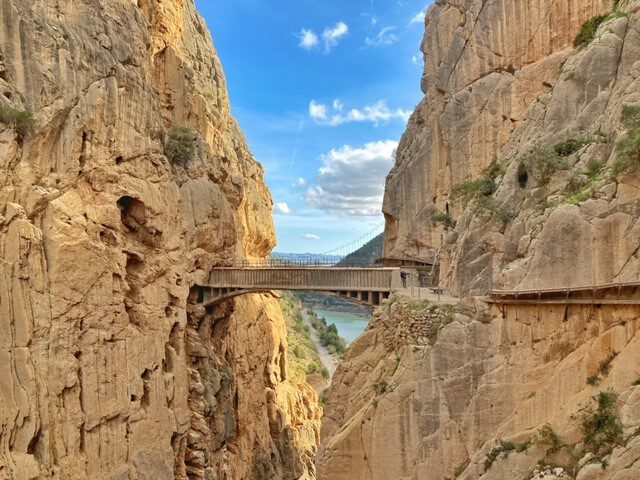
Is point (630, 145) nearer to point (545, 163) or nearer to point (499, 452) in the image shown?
point (545, 163)

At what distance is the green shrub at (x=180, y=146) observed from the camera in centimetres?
2161

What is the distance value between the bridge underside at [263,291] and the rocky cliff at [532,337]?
3.01 m

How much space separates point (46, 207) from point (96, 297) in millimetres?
3755

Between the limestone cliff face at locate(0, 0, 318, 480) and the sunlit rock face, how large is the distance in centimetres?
1228

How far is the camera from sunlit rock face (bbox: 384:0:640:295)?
34.3 feet

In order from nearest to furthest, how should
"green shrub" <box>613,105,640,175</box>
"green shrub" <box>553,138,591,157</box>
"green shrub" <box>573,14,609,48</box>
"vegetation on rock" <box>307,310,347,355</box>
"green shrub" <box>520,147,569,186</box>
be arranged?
"green shrub" <box>613,105,640,175</box> → "green shrub" <box>520,147,569,186</box> → "green shrub" <box>553,138,591,157</box> → "green shrub" <box>573,14,609,48</box> → "vegetation on rock" <box>307,310,347,355</box>

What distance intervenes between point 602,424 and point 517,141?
12.9 m

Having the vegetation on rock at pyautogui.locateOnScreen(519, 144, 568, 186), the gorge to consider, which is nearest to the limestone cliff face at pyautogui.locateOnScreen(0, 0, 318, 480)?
the gorge

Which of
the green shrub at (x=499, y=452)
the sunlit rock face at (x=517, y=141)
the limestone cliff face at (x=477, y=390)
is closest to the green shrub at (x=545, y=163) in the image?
the sunlit rock face at (x=517, y=141)

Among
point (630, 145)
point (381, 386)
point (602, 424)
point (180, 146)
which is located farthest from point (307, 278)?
point (630, 145)

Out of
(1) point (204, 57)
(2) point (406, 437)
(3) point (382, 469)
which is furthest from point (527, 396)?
(1) point (204, 57)

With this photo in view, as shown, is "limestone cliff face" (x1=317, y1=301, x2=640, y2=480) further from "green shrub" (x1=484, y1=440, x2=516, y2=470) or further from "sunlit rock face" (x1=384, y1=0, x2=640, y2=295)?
"sunlit rock face" (x1=384, y1=0, x2=640, y2=295)

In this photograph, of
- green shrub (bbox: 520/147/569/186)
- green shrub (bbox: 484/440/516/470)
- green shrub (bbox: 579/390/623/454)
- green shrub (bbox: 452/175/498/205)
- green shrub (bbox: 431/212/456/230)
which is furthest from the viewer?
green shrub (bbox: 431/212/456/230)

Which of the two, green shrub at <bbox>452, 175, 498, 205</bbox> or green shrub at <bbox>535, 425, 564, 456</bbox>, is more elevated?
green shrub at <bbox>452, 175, 498, 205</bbox>
